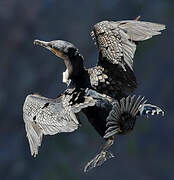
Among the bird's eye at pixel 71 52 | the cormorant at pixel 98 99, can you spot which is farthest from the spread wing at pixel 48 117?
the bird's eye at pixel 71 52

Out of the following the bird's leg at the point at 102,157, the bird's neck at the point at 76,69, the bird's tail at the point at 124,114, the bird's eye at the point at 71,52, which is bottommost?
the bird's leg at the point at 102,157

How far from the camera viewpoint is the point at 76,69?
2123 mm

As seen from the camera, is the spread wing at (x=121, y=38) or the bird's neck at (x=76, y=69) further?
the spread wing at (x=121, y=38)

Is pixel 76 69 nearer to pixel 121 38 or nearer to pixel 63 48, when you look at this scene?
pixel 63 48

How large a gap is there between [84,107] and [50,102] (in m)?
0.13

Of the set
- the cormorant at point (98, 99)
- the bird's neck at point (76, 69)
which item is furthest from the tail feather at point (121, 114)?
the bird's neck at point (76, 69)

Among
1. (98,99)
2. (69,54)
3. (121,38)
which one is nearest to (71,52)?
(69,54)

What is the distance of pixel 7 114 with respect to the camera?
5660mm

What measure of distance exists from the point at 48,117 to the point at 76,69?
5.4 inches

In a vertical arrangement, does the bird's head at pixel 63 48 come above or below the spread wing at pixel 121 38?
above

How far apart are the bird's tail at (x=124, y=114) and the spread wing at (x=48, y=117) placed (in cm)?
6

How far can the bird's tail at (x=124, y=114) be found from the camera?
6.78ft

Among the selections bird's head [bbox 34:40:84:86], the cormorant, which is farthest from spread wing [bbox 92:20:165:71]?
bird's head [bbox 34:40:84:86]

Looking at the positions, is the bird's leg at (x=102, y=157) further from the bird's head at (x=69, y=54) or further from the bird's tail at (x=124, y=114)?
the bird's head at (x=69, y=54)
